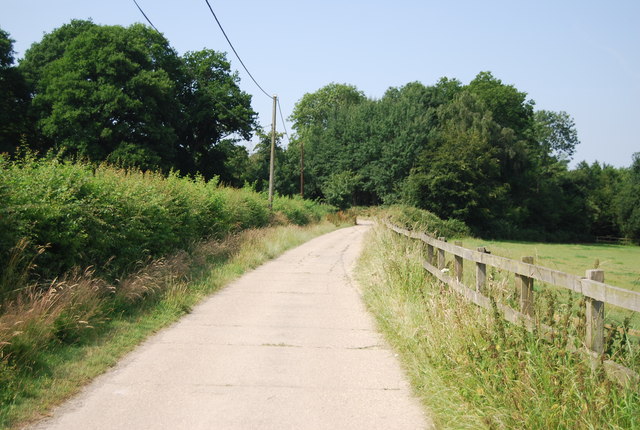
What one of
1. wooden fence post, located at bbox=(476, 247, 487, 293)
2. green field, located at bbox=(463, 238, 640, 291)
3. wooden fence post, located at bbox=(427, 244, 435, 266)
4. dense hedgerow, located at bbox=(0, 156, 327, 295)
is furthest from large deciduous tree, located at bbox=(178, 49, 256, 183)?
wooden fence post, located at bbox=(476, 247, 487, 293)

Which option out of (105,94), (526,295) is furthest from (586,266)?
(105,94)

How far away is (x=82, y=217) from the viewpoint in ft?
25.0

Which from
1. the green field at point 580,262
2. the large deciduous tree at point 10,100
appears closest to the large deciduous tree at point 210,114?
the large deciduous tree at point 10,100

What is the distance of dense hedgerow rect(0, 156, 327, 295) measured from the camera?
654 centimetres

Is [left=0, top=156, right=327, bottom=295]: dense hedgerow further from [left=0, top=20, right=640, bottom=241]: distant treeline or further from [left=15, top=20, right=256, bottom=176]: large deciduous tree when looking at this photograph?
[left=15, top=20, right=256, bottom=176]: large deciduous tree

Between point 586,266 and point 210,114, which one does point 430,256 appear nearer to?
point 586,266

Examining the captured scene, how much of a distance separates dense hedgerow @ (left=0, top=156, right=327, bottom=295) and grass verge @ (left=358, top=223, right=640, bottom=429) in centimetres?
517

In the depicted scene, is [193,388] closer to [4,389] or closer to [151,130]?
[4,389]

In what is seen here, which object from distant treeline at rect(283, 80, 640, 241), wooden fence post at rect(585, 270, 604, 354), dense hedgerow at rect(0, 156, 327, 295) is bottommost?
wooden fence post at rect(585, 270, 604, 354)

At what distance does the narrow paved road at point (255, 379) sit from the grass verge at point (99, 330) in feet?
0.71

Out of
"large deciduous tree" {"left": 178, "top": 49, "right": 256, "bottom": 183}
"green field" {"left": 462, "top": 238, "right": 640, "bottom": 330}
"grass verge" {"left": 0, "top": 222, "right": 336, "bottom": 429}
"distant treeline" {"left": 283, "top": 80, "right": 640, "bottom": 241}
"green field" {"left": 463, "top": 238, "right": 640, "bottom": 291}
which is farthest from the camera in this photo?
"distant treeline" {"left": 283, "top": 80, "right": 640, "bottom": 241}

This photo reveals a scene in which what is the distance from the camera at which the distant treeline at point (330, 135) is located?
1366 inches

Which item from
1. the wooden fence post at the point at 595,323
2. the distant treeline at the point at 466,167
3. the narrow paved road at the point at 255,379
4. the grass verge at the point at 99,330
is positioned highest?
the distant treeline at the point at 466,167

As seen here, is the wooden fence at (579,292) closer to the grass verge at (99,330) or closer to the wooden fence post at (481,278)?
the wooden fence post at (481,278)
